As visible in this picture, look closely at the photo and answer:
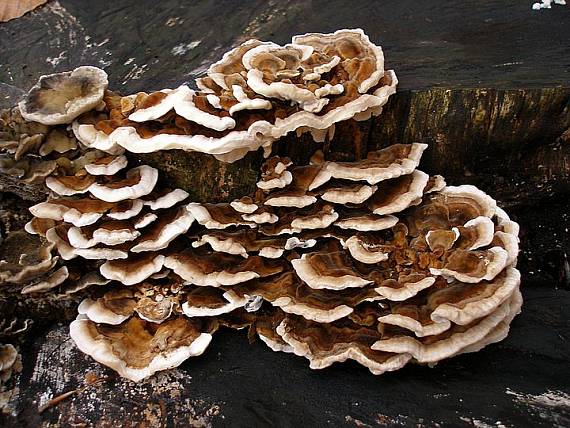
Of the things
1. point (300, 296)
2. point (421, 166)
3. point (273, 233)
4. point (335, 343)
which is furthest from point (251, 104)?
point (421, 166)

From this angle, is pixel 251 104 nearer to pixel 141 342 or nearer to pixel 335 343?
pixel 335 343

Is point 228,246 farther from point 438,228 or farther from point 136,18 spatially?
point 136,18

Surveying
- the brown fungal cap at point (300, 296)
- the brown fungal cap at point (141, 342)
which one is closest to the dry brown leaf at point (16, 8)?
the brown fungal cap at point (141, 342)

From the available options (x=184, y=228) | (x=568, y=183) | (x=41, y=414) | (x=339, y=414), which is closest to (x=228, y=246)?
(x=184, y=228)

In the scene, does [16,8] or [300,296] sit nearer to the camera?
[300,296]

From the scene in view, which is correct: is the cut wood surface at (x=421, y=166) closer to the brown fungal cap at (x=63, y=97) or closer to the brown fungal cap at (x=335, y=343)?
the brown fungal cap at (x=335, y=343)

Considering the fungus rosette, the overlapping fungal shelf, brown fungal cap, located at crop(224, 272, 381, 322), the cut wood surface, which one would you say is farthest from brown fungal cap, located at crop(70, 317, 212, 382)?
the fungus rosette

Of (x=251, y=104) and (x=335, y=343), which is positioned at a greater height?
(x=251, y=104)
